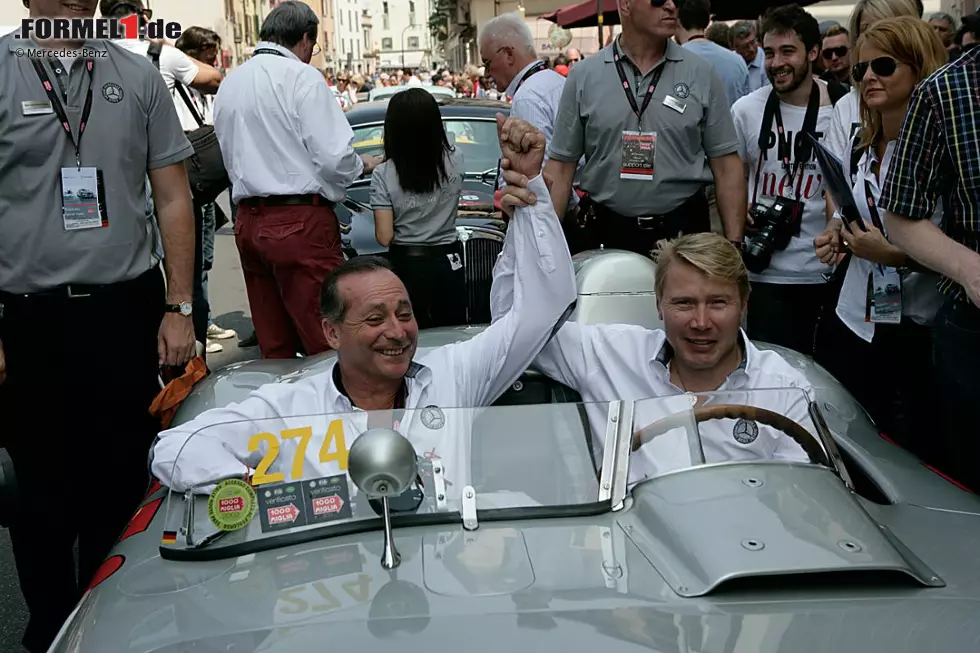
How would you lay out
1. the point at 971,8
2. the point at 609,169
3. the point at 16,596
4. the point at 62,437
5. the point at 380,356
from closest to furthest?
the point at 380,356
the point at 62,437
the point at 16,596
the point at 609,169
the point at 971,8

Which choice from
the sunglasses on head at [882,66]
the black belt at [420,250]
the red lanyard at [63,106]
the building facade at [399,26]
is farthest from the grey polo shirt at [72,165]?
the building facade at [399,26]

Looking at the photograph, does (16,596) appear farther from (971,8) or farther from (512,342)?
(971,8)

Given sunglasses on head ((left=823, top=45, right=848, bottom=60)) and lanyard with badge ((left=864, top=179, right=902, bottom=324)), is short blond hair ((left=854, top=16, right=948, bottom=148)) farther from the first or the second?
sunglasses on head ((left=823, top=45, right=848, bottom=60))

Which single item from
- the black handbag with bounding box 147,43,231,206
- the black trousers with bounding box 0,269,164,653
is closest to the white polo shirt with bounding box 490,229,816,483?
the black trousers with bounding box 0,269,164,653

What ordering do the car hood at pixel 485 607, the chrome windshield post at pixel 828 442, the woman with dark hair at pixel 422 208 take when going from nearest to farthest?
the car hood at pixel 485 607 < the chrome windshield post at pixel 828 442 < the woman with dark hair at pixel 422 208

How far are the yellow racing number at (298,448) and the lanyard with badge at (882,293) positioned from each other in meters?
2.06

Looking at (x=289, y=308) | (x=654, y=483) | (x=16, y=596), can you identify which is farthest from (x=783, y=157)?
(x=16, y=596)

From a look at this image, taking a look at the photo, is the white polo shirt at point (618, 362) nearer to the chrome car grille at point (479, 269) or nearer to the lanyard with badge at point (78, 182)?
the lanyard with badge at point (78, 182)

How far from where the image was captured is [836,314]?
3.74 meters

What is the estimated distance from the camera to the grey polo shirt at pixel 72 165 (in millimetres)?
2934

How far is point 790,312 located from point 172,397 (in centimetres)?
256

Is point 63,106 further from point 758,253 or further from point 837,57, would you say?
point 837,57

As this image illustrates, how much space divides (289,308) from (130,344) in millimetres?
1326

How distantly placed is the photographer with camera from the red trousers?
1834 millimetres
